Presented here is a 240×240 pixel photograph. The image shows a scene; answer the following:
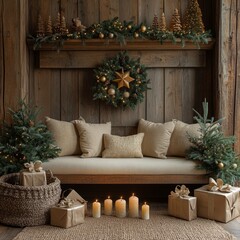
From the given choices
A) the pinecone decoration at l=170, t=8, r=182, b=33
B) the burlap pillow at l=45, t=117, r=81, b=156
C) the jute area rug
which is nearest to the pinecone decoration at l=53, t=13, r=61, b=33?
the burlap pillow at l=45, t=117, r=81, b=156

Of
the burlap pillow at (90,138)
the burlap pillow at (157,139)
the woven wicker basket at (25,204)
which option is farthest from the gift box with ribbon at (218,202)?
the woven wicker basket at (25,204)

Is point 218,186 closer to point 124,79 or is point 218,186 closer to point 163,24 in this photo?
point 124,79

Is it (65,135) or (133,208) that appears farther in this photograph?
(65,135)

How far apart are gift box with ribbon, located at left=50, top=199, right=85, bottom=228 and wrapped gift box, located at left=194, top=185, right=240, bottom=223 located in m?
1.11

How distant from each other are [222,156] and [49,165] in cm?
173

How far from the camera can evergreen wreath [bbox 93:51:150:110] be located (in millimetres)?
4953

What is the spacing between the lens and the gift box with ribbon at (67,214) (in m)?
3.74

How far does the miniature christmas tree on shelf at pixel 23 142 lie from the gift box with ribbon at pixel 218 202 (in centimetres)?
158

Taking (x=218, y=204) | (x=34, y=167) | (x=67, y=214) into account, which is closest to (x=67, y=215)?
(x=67, y=214)

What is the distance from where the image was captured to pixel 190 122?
→ 5.21 m

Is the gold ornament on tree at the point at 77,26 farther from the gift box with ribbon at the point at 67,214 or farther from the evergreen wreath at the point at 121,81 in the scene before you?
the gift box with ribbon at the point at 67,214

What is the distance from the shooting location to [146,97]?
5.18 meters

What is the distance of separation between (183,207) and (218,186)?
1.27ft

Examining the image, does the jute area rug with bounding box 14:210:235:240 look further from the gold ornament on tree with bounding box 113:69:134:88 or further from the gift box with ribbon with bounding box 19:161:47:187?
the gold ornament on tree with bounding box 113:69:134:88
